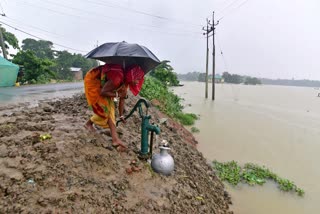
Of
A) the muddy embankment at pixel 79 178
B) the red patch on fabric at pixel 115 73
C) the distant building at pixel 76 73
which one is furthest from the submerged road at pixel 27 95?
the distant building at pixel 76 73

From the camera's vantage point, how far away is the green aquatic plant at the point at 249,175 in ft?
17.9

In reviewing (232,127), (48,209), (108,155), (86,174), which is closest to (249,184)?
(108,155)

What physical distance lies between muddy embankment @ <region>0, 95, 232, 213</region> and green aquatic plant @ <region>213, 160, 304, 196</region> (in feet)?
6.70

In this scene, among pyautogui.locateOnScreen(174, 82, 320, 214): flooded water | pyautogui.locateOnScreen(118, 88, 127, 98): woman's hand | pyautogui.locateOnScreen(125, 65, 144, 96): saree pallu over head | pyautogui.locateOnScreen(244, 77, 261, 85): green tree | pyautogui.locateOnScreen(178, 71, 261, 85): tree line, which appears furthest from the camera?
pyautogui.locateOnScreen(244, 77, 261, 85): green tree

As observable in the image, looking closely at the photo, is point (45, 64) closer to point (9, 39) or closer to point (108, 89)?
point (9, 39)

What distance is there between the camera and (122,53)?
282cm

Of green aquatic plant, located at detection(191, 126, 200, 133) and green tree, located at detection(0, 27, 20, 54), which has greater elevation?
green tree, located at detection(0, 27, 20, 54)

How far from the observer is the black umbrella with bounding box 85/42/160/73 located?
2818 millimetres

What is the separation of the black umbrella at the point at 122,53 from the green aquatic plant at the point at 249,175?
3.85 m

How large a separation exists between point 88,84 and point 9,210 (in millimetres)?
1785

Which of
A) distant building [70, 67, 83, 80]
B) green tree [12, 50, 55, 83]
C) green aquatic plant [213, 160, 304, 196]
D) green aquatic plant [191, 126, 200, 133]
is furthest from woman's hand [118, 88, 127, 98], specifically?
distant building [70, 67, 83, 80]

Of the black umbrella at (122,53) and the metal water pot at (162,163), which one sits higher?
the black umbrella at (122,53)

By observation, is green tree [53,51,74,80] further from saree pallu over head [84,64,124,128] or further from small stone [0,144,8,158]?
small stone [0,144,8,158]

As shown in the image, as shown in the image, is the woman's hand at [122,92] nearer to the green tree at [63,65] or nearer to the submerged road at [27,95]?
the submerged road at [27,95]
